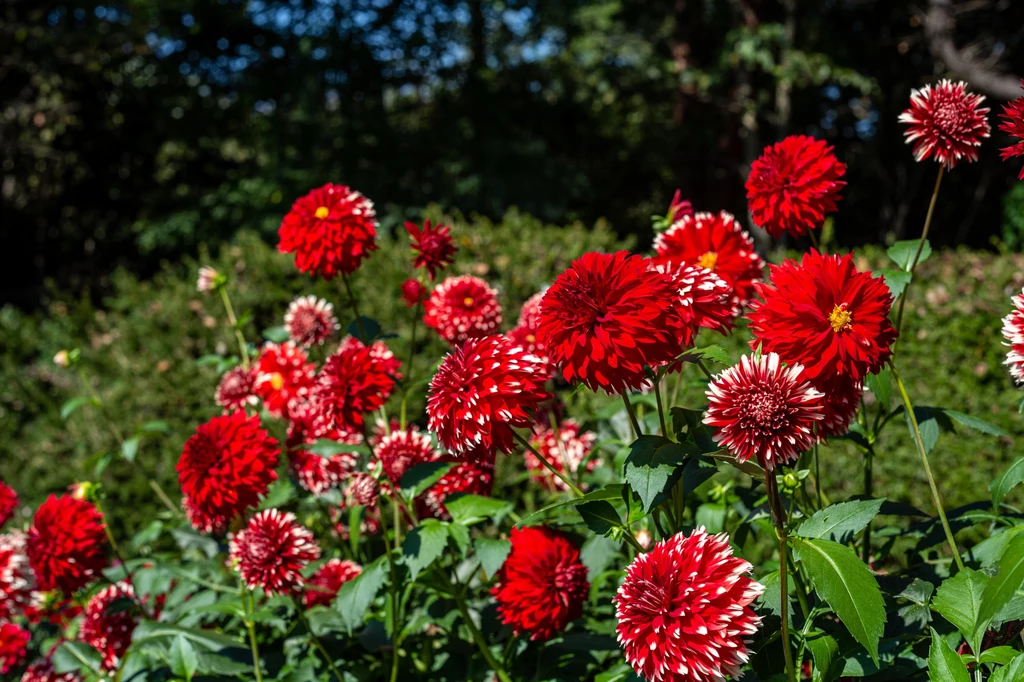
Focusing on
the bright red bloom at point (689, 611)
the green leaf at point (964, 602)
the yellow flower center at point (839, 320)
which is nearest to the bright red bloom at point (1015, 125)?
the yellow flower center at point (839, 320)

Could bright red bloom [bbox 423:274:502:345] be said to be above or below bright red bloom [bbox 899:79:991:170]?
below

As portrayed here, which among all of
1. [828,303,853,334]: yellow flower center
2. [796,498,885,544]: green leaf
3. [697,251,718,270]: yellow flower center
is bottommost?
[796,498,885,544]: green leaf

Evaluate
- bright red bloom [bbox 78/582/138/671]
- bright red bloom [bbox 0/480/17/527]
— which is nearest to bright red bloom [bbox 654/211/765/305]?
bright red bloom [bbox 78/582/138/671]

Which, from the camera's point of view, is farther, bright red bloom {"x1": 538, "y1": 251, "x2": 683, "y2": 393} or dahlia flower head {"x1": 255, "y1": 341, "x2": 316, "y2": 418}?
dahlia flower head {"x1": 255, "y1": 341, "x2": 316, "y2": 418}

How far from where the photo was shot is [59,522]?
198cm

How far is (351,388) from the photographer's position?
168cm

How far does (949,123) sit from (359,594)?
4.35ft

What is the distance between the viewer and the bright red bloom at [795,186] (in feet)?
4.81

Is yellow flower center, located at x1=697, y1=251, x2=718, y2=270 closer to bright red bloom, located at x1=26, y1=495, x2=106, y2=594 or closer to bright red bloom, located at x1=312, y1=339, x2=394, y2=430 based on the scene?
bright red bloom, located at x1=312, y1=339, x2=394, y2=430

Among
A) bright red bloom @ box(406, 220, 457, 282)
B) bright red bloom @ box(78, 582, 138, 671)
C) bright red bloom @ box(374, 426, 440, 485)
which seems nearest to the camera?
bright red bloom @ box(374, 426, 440, 485)

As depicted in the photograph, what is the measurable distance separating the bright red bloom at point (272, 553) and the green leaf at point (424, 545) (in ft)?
0.99

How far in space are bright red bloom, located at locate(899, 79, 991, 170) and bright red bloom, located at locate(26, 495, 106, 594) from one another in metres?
1.91

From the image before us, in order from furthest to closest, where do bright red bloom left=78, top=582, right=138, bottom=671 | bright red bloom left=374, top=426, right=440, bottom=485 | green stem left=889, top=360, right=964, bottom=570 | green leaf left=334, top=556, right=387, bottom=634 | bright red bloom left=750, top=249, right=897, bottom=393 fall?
bright red bloom left=78, top=582, right=138, bottom=671 → bright red bloom left=374, top=426, right=440, bottom=485 → green leaf left=334, top=556, right=387, bottom=634 → green stem left=889, top=360, right=964, bottom=570 → bright red bloom left=750, top=249, right=897, bottom=393

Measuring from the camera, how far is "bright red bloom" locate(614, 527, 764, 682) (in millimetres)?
1015
